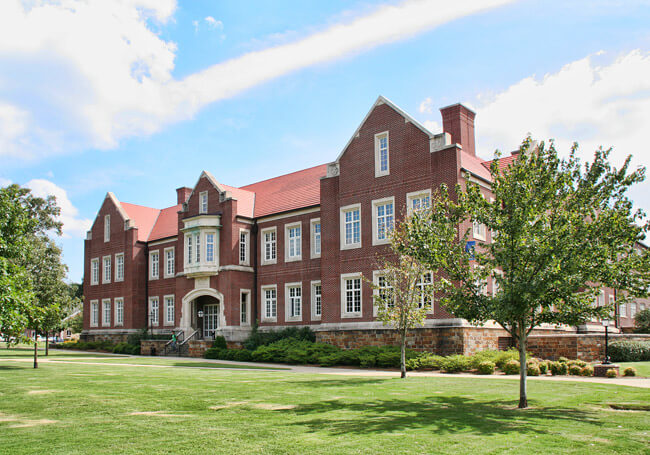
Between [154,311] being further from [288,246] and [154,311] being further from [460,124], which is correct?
[460,124]

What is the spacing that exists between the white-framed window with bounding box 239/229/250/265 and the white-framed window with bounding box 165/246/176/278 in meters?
8.78

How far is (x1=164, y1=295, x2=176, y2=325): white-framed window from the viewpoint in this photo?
1688 inches

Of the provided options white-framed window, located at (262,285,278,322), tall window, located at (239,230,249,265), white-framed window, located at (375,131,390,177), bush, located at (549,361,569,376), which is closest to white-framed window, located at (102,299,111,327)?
tall window, located at (239,230,249,265)

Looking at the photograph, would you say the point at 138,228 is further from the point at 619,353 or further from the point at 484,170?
the point at 619,353

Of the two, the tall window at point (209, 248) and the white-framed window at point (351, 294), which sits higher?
the tall window at point (209, 248)

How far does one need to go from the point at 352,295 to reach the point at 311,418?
19.4 metres

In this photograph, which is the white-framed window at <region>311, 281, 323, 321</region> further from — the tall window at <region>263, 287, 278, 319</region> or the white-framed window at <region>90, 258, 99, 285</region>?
the white-framed window at <region>90, 258, 99, 285</region>

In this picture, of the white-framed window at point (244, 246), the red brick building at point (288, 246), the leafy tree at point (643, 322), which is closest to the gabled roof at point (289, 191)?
the red brick building at point (288, 246)

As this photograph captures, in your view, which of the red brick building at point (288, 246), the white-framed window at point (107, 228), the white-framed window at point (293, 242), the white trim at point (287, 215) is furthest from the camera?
the white-framed window at point (107, 228)

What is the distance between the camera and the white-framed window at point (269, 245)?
3625 centimetres

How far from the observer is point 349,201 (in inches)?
1186

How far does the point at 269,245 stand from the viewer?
3659 cm

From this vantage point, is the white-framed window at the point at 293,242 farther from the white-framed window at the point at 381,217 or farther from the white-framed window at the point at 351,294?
the white-framed window at the point at 381,217

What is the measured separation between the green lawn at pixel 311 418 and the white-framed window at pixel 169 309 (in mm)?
26523
